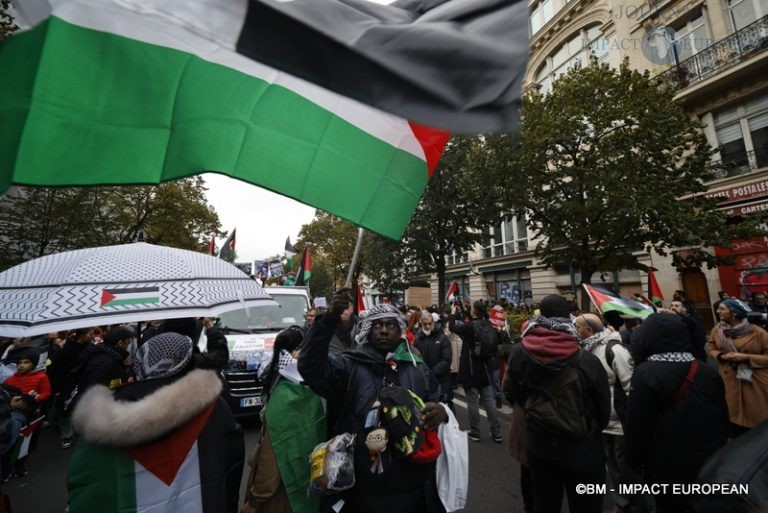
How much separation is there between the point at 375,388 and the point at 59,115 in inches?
84.1

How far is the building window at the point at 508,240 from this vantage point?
25017 mm

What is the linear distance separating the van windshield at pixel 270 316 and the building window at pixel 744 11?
19.2m

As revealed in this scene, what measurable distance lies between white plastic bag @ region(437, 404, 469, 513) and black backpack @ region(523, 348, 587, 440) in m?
0.61

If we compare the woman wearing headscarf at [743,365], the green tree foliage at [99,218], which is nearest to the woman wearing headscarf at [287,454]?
the woman wearing headscarf at [743,365]

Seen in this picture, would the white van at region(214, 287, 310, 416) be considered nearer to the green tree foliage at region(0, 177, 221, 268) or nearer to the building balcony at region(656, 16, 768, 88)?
the green tree foliage at region(0, 177, 221, 268)

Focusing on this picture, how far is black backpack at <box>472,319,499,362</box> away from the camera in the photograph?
582 cm

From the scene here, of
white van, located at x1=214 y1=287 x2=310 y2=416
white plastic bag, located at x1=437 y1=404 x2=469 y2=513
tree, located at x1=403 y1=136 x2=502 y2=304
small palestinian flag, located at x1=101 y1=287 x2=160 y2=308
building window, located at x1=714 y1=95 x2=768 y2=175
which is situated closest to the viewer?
white plastic bag, located at x1=437 y1=404 x2=469 y2=513

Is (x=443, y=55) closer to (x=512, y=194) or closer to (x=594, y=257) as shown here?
(x=512, y=194)

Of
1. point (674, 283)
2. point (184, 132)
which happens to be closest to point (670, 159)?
point (674, 283)

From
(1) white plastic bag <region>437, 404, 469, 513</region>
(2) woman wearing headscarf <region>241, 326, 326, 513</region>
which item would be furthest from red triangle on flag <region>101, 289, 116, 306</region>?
(1) white plastic bag <region>437, 404, 469, 513</region>

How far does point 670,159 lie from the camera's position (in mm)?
11406

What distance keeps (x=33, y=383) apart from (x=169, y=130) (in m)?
5.49

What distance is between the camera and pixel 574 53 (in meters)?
21.6

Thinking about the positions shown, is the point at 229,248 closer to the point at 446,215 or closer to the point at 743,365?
the point at 743,365
